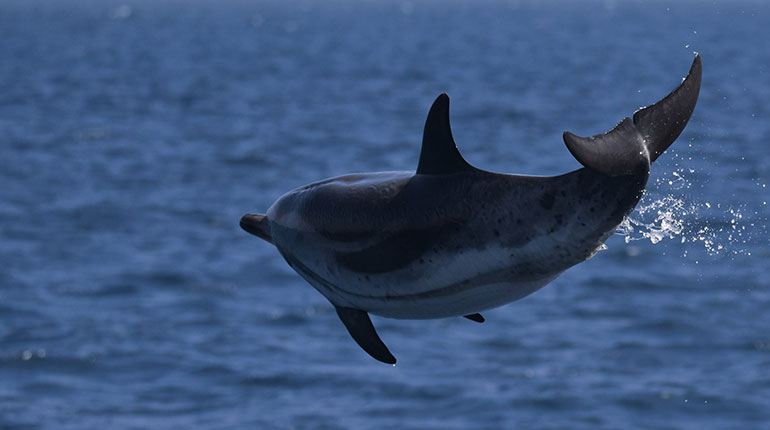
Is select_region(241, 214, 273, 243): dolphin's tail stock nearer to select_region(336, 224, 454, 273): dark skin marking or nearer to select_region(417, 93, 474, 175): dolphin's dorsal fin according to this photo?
select_region(336, 224, 454, 273): dark skin marking

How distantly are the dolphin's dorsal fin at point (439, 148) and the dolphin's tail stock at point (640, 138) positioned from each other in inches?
38.5

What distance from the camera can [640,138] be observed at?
234 inches

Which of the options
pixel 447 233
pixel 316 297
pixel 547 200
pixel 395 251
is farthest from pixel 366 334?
pixel 316 297

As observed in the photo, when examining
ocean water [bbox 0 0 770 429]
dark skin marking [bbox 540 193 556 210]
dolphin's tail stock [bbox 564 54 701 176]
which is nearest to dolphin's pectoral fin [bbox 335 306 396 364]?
dark skin marking [bbox 540 193 556 210]

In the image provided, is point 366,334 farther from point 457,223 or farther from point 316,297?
point 316,297

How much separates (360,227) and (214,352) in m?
21.9

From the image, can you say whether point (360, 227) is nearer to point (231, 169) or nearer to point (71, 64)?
point (231, 169)

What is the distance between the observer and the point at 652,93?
7712 centimetres

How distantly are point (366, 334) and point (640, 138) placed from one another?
6.65ft

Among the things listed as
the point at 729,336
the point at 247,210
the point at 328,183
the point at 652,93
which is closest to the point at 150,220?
the point at 247,210

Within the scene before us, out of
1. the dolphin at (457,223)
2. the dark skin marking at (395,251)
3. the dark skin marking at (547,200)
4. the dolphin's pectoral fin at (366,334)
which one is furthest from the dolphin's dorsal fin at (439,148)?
the dolphin's pectoral fin at (366,334)

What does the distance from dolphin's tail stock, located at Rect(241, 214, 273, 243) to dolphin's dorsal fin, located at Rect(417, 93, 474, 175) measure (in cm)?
143

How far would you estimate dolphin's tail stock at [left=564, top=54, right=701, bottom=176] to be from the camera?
5754 millimetres

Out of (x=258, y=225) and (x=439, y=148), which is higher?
(x=439, y=148)
